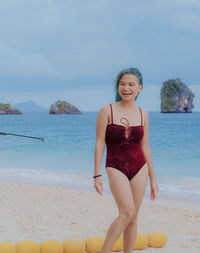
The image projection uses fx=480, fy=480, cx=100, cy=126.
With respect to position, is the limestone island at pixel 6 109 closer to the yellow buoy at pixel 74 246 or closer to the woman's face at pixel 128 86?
the yellow buoy at pixel 74 246

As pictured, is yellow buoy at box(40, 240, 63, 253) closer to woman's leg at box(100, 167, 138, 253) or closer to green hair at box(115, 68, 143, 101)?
woman's leg at box(100, 167, 138, 253)

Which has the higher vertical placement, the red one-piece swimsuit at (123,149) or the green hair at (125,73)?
the green hair at (125,73)

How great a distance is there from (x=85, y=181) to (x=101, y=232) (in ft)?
23.0

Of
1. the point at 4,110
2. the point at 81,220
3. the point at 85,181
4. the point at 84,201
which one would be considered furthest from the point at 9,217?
the point at 4,110

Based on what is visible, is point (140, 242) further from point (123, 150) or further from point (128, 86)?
point (128, 86)

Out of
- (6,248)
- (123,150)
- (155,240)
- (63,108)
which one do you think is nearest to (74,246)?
(6,248)

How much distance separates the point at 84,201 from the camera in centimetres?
847

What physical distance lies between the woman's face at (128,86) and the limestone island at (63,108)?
315 ft

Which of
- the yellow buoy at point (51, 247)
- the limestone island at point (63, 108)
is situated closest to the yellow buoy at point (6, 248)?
the yellow buoy at point (51, 247)

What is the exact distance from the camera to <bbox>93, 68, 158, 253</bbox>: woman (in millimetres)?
3539

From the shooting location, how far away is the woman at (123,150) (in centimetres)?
354

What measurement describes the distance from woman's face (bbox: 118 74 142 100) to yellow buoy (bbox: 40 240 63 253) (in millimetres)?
1839

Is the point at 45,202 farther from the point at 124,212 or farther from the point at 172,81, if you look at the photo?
the point at 172,81

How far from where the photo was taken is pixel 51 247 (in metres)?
4.67
